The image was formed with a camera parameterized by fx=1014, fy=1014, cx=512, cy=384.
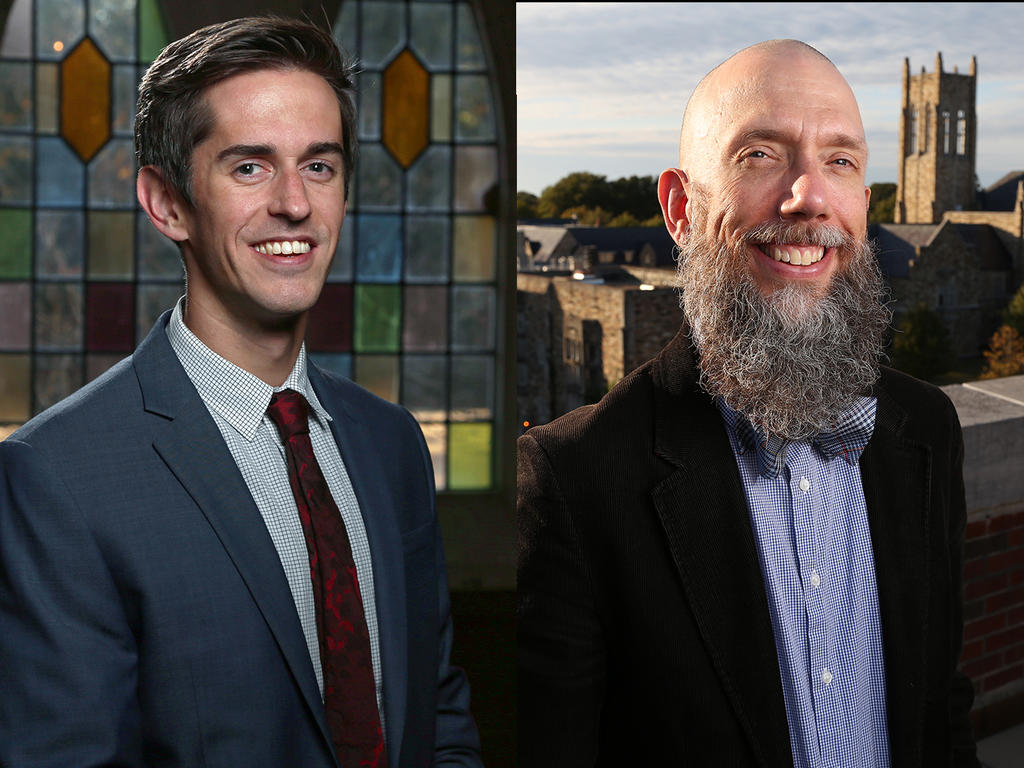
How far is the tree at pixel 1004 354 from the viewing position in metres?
41.0

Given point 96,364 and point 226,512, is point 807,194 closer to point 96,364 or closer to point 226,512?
point 226,512

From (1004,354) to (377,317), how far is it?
4850 cm

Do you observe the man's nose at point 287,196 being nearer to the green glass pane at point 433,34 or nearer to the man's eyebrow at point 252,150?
the man's eyebrow at point 252,150

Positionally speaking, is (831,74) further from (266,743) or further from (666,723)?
(266,743)

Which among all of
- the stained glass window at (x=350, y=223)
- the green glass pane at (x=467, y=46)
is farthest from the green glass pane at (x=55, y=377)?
the green glass pane at (x=467, y=46)

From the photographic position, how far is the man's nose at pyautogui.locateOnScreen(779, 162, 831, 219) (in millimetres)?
1538

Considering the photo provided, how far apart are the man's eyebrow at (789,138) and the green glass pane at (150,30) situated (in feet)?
2.94

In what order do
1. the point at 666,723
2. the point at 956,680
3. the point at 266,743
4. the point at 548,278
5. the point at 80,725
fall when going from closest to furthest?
the point at 80,725, the point at 266,743, the point at 666,723, the point at 956,680, the point at 548,278

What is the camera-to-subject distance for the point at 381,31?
172cm

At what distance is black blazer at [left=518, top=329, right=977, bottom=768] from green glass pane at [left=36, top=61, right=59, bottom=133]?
0.91 meters

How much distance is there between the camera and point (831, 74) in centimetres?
154

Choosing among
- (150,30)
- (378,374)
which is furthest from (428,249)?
(150,30)

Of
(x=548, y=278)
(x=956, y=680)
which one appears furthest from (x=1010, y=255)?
(x=956, y=680)

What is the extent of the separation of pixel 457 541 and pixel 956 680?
90 centimetres
